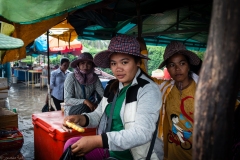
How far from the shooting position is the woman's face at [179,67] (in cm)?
227

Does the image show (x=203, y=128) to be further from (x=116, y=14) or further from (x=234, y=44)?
(x=116, y=14)

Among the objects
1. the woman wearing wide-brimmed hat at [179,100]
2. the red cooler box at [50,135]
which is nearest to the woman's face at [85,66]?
the red cooler box at [50,135]

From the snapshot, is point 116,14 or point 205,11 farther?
point 205,11

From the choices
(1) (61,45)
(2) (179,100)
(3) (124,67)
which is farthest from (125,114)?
(1) (61,45)

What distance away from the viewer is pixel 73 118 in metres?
1.84

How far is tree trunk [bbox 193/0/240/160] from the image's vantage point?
2.62ft

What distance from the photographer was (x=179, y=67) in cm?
228

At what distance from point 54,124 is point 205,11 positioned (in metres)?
3.65

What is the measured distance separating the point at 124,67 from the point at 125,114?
0.37 m

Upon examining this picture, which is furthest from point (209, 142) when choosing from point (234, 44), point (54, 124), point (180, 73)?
point (54, 124)

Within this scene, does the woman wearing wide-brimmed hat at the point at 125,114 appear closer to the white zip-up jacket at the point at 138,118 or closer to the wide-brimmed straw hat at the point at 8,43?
the white zip-up jacket at the point at 138,118

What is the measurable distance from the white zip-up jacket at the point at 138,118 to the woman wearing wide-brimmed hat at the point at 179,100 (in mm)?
580

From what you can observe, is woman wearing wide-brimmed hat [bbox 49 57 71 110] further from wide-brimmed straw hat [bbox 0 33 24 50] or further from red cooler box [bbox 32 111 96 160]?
wide-brimmed straw hat [bbox 0 33 24 50]

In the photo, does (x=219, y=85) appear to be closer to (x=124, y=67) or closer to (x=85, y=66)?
(x=124, y=67)
